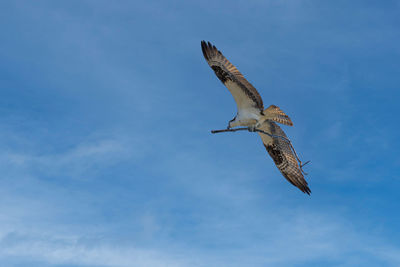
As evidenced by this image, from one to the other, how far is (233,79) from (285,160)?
6163mm

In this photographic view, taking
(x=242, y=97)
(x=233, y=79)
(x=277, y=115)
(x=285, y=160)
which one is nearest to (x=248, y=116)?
(x=242, y=97)

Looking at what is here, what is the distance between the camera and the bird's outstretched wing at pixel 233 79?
21969mm

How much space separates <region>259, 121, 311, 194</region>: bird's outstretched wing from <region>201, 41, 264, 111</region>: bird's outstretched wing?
368cm

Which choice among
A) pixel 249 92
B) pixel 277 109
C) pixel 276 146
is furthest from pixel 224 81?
pixel 276 146

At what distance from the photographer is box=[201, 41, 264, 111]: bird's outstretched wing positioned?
22.0 meters

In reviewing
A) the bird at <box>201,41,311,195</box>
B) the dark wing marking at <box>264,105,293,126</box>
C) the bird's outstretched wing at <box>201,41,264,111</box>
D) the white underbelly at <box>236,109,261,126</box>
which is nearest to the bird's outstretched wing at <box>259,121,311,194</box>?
the bird at <box>201,41,311,195</box>

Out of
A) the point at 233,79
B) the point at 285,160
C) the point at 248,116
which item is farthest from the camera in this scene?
the point at 285,160

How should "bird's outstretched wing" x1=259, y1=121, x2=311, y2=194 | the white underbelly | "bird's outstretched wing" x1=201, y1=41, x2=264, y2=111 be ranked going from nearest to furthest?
"bird's outstretched wing" x1=201, y1=41, x2=264, y2=111
the white underbelly
"bird's outstretched wing" x1=259, y1=121, x2=311, y2=194

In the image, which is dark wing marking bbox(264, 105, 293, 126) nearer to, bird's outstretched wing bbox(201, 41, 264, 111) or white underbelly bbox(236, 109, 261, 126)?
bird's outstretched wing bbox(201, 41, 264, 111)

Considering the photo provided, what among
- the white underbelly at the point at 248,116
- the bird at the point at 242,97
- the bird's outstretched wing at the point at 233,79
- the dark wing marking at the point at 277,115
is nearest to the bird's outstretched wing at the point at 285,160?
the bird at the point at 242,97

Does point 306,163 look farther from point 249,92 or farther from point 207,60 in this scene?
point 207,60

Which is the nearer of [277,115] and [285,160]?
[277,115]

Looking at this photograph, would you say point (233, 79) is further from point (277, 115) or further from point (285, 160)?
point (285, 160)

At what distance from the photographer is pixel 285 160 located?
84.5 ft
